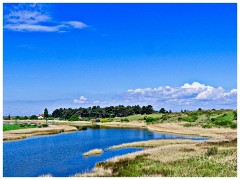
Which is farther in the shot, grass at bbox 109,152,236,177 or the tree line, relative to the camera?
the tree line

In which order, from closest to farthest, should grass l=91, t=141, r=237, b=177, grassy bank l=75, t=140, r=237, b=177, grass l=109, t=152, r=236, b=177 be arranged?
grass l=109, t=152, r=236, b=177 < grass l=91, t=141, r=237, b=177 < grassy bank l=75, t=140, r=237, b=177

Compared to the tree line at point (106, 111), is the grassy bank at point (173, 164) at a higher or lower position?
lower

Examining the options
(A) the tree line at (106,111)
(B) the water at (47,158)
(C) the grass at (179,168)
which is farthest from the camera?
(A) the tree line at (106,111)

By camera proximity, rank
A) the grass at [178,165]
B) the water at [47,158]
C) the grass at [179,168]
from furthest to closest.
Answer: the water at [47,158] < the grass at [178,165] < the grass at [179,168]

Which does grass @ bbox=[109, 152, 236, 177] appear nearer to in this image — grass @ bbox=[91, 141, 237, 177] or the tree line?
grass @ bbox=[91, 141, 237, 177]

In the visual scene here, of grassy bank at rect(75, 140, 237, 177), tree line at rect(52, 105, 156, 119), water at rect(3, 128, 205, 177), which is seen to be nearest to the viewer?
grassy bank at rect(75, 140, 237, 177)

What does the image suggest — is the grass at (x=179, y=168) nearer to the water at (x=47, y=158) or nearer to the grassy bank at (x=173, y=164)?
the grassy bank at (x=173, y=164)

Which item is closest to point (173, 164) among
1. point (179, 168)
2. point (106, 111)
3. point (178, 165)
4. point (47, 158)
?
point (178, 165)

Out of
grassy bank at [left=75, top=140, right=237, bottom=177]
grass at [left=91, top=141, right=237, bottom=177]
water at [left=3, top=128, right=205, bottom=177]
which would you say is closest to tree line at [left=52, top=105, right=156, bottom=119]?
water at [left=3, top=128, right=205, bottom=177]

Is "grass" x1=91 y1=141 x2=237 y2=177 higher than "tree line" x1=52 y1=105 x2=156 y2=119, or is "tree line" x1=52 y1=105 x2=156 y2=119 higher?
"tree line" x1=52 y1=105 x2=156 y2=119

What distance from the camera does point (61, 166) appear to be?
29.2 metres

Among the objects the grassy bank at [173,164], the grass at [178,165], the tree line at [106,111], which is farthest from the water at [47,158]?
the tree line at [106,111]

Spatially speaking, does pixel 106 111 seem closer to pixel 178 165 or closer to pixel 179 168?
pixel 178 165

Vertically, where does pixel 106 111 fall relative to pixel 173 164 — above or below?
above
